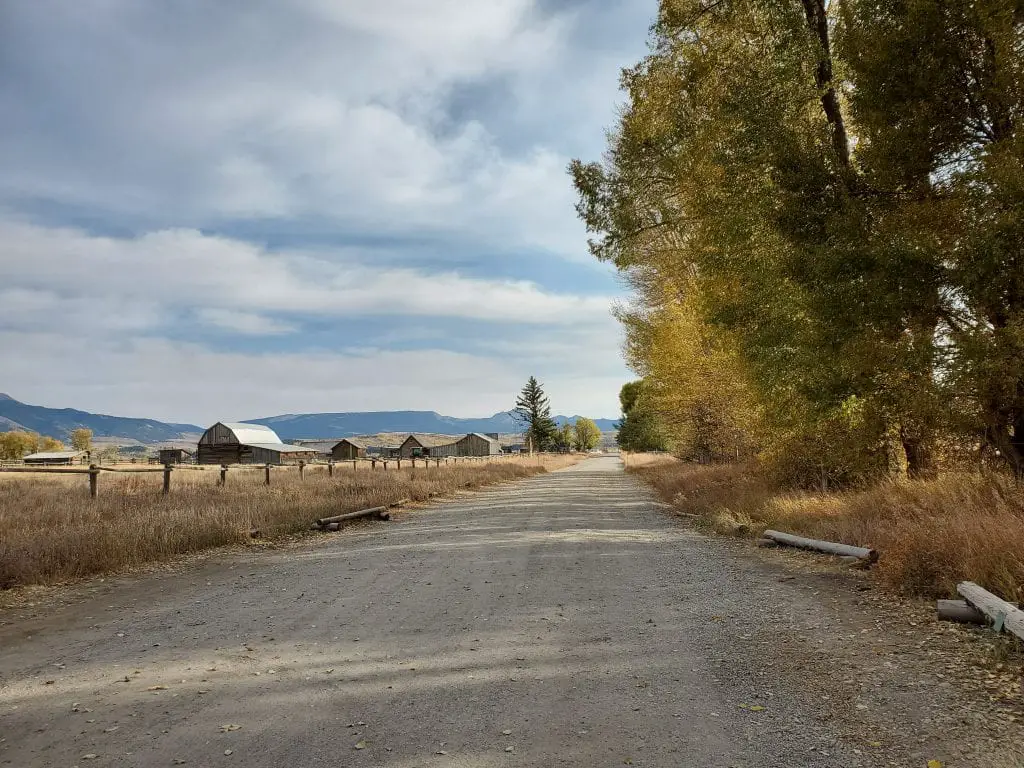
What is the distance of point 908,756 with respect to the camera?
315 cm

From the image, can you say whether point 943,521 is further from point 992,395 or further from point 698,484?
point 698,484

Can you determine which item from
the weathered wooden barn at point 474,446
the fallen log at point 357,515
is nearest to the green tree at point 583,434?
the weathered wooden barn at point 474,446

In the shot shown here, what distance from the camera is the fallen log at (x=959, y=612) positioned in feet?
16.4

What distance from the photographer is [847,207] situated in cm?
870

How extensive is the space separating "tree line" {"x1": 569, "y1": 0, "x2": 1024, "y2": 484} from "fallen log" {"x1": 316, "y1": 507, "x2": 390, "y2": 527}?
8.05m

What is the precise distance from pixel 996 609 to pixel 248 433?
80.8m

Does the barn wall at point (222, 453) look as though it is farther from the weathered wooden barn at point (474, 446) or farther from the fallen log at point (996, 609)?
the fallen log at point (996, 609)

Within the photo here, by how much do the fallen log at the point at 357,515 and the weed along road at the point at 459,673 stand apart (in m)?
4.97

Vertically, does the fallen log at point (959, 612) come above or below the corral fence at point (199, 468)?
below

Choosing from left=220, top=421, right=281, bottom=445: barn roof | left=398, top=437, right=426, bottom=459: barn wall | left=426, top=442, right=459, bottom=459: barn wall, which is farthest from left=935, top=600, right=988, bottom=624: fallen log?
left=426, top=442, right=459, bottom=459: barn wall

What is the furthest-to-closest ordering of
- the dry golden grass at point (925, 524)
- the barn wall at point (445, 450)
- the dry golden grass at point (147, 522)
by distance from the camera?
the barn wall at point (445, 450)
the dry golden grass at point (147, 522)
the dry golden grass at point (925, 524)

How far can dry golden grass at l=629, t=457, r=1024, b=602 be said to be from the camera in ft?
18.1

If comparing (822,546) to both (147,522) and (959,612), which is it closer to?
(959,612)

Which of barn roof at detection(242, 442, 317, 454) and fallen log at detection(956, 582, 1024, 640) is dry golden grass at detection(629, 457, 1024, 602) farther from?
barn roof at detection(242, 442, 317, 454)
